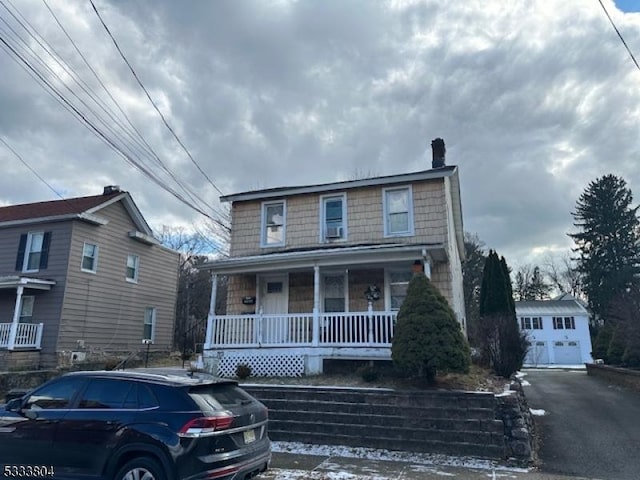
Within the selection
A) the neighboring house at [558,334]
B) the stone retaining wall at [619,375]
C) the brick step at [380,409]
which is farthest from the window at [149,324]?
the neighboring house at [558,334]

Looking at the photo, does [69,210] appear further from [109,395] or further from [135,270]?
[109,395]

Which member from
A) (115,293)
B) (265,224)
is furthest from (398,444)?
(115,293)

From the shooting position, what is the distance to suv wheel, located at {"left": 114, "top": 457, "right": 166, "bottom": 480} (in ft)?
15.1

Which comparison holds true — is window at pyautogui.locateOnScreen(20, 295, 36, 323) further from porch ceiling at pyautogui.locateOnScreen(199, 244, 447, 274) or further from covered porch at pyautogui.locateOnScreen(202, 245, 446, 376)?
porch ceiling at pyautogui.locateOnScreen(199, 244, 447, 274)

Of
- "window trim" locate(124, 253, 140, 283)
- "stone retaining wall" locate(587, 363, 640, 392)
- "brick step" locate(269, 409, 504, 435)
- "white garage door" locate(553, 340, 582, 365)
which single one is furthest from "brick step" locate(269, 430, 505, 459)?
"white garage door" locate(553, 340, 582, 365)

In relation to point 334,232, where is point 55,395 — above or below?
below

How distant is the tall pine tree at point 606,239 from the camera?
3569 cm

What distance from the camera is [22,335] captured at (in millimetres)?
16516

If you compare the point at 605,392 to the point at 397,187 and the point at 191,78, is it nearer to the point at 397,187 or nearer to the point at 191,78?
the point at 397,187

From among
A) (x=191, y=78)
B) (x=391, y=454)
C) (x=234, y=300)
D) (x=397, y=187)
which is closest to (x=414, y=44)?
(x=397, y=187)

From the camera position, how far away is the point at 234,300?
588 inches

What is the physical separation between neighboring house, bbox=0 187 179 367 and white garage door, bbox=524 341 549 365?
27.2 metres

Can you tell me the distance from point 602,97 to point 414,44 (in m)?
5.47

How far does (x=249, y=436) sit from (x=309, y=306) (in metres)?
9.08
